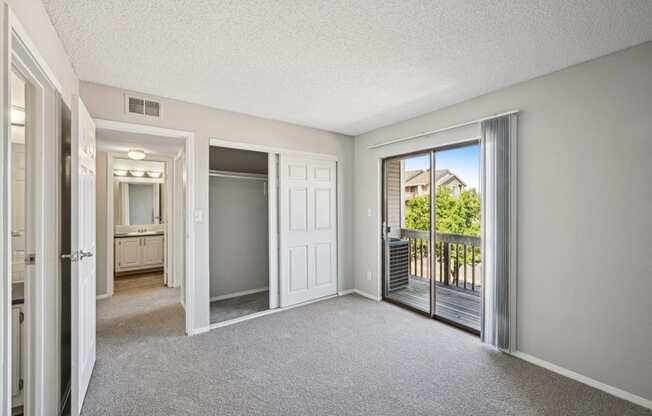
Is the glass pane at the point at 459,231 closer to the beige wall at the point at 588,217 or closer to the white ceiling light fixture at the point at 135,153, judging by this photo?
the beige wall at the point at 588,217

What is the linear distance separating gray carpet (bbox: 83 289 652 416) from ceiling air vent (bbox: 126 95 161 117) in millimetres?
2296

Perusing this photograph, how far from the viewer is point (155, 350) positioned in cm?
276

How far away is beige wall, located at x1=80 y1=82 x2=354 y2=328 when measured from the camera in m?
2.73

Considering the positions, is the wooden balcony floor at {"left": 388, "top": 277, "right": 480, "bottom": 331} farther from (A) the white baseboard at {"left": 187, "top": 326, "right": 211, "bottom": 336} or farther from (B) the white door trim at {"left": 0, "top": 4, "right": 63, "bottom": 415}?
(B) the white door trim at {"left": 0, "top": 4, "right": 63, "bottom": 415}

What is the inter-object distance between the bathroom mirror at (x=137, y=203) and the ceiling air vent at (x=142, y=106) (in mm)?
3714

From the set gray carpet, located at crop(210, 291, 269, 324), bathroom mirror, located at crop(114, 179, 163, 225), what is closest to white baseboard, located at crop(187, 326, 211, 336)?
gray carpet, located at crop(210, 291, 269, 324)

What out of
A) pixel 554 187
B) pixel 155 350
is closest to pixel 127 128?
pixel 155 350

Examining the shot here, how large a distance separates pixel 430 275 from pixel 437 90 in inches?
84.0

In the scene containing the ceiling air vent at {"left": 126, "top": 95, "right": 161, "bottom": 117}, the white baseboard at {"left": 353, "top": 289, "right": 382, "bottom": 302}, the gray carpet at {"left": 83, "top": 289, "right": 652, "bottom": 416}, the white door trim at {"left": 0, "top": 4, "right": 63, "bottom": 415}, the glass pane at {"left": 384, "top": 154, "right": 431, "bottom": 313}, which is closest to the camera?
the white door trim at {"left": 0, "top": 4, "right": 63, "bottom": 415}

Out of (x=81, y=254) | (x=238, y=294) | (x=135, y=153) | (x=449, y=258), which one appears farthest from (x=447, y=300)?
(x=135, y=153)

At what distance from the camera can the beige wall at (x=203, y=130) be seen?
8.96 ft

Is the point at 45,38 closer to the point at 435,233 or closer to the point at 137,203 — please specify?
the point at 435,233

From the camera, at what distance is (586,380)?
2246mm

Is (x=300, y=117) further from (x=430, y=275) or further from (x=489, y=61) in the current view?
(x=430, y=275)
